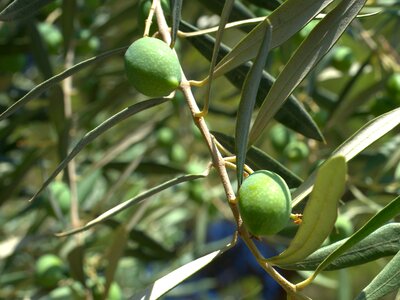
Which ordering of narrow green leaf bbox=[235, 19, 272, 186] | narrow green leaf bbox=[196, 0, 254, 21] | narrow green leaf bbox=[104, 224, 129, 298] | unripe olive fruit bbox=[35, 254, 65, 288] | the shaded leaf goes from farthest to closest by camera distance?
the shaded leaf → unripe olive fruit bbox=[35, 254, 65, 288] → narrow green leaf bbox=[104, 224, 129, 298] → narrow green leaf bbox=[196, 0, 254, 21] → narrow green leaf bbox=[235, 19, 272, 186]

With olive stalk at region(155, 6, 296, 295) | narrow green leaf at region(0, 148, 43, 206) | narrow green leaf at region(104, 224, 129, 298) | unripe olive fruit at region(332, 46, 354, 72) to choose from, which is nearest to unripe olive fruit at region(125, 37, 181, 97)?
olive stalk at region(155, 6, 296, 295)

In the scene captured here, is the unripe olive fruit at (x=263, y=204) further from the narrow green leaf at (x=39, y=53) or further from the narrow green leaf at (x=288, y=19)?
the narrow green leaf at (x=39, y=53)

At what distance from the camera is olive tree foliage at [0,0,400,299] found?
0.99 m

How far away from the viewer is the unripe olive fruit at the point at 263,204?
0.90m

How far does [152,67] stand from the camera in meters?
1.01

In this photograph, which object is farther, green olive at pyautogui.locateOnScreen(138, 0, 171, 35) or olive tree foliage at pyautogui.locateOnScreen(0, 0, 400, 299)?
green olive at pyautogui.locateOnScreen(138, 0, 171, 35)

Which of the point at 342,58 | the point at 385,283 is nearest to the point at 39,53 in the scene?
the point at 342,58

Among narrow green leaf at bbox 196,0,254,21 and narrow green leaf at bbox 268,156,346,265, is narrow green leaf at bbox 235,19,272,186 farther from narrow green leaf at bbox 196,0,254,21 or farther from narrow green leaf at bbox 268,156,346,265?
narrow green leaf at bbox 196,0,254,21

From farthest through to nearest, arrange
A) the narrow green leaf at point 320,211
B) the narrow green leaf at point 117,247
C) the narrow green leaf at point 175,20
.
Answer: the narrow green leaf at point 117,247 → the narrow green leaf at point 175,20 → the narrow green leaf at point 320,211

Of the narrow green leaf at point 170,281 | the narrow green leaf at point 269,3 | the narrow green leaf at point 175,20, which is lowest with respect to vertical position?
the narrow green leaf at point 170,281

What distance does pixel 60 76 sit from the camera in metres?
1.06

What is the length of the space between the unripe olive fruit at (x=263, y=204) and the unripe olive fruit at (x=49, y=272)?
3.63ft

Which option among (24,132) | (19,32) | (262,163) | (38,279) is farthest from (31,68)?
(262,163)

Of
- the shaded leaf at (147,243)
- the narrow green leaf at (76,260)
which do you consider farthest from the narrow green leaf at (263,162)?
the shaded leaf at (147,243)
